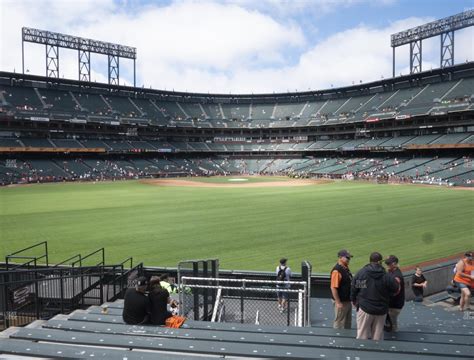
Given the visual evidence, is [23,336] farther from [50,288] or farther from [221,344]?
[50,288]

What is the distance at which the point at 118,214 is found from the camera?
29.6 meters

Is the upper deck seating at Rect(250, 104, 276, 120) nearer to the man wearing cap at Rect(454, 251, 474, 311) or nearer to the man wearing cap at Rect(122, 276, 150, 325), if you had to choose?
the man wearing cap at Rect(454, 251, 474, 311)

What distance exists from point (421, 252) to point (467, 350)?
13.0m

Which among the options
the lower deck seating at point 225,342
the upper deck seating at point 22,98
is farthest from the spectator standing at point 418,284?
the upper deck seating at point 22,98

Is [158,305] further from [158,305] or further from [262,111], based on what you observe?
[262,111]

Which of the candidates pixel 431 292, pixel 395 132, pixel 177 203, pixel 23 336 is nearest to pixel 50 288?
pixel 23 336

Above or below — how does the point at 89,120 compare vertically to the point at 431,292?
above

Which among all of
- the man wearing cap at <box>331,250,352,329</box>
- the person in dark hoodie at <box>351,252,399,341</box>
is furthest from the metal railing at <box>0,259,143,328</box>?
the person in dark hoodie at <box>351,252,399,341</box>

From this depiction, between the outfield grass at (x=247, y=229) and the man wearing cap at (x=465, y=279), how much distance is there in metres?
5.64

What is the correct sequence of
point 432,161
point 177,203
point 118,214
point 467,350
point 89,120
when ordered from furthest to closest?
point 89,120 < point 432,161 < point 177,203 < point 118,214 < point 467,350

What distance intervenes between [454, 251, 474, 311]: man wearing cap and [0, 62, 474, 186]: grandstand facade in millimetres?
49634

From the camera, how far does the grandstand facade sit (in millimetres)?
71000

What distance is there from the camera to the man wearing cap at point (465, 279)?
9.62m

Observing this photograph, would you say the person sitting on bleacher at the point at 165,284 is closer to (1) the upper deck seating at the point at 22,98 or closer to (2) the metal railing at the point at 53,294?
(2) the metal railing at the point at 53,294
